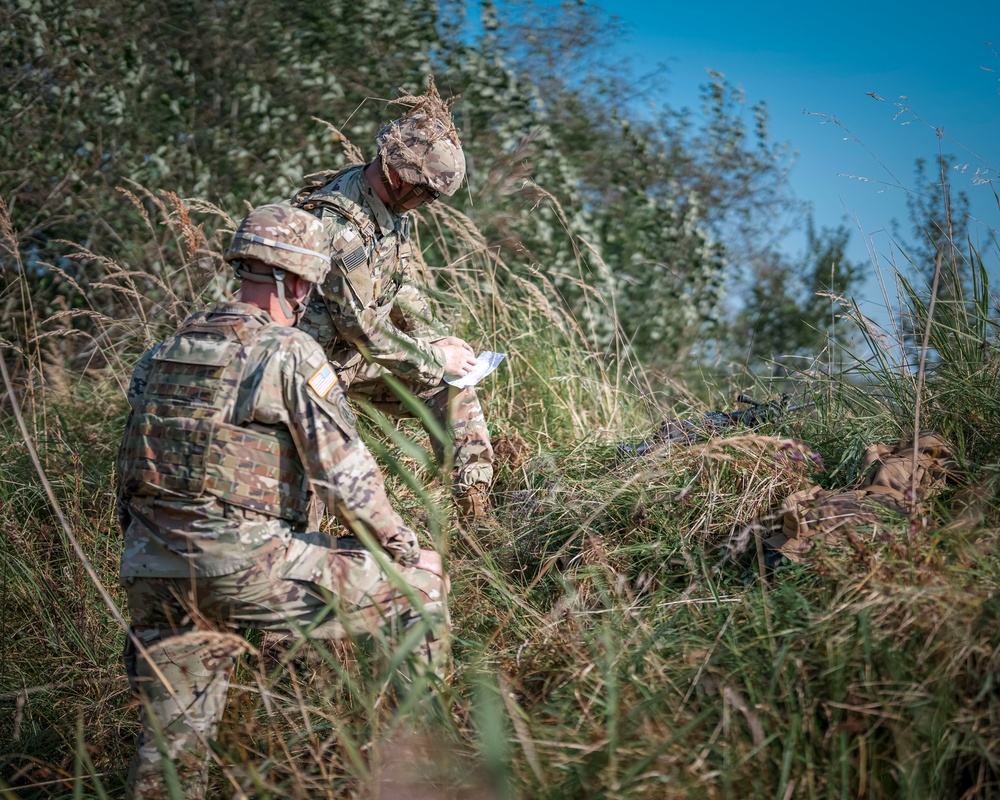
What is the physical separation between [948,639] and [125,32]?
6868 mm

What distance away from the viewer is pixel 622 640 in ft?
7.77

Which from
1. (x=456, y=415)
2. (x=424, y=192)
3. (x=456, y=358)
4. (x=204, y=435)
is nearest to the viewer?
(x=204, y=435)

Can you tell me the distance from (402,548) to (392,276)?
1743mm

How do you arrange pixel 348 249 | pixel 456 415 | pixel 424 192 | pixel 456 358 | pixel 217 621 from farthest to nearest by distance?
pixel 456 415
pixel 456 358
pixel 424 192
pixel 348 249
pixel 217 621

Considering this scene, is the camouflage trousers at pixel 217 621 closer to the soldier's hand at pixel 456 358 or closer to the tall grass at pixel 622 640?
the tall grass at pixel 622 640

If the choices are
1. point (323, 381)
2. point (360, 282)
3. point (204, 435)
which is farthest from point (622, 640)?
point (360, 282)

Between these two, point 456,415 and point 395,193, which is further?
point 456,415

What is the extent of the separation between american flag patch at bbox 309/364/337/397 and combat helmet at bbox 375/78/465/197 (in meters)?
1.39

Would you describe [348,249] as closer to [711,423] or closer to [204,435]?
[204,435]

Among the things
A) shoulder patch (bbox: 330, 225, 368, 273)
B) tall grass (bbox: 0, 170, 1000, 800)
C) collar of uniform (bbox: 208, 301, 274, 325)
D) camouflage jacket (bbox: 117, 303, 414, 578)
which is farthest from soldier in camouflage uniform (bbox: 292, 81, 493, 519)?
camouflage jacket (bbox: 117, 303, 414, 578)

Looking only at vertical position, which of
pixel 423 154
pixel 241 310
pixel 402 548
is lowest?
pixel 402 548

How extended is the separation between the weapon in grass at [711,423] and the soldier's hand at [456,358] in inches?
30.0

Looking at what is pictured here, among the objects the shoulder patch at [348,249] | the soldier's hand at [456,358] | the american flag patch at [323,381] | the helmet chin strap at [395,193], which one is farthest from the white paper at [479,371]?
the american flag patch at [323,381]

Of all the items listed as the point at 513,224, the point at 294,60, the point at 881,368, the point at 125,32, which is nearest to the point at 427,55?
the point at 294,60
